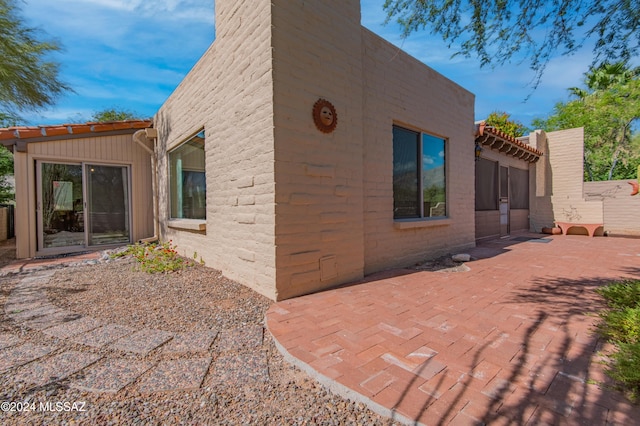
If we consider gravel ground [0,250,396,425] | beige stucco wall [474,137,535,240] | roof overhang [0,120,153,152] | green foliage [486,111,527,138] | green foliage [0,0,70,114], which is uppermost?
green foliage [486,111,527,138]

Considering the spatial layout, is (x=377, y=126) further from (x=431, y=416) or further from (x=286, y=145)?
(x=431, y=416)

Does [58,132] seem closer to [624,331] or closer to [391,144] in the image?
[391,144]

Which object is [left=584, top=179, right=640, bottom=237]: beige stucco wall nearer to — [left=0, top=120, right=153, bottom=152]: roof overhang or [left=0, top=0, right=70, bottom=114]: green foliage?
[left=0, top=120, right=153, bottom=152]: roof overhang

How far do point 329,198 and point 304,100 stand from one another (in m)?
1.22

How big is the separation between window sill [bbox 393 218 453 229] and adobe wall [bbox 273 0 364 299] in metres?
1.08

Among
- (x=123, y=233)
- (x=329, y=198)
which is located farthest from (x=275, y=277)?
(x=123, y=233)

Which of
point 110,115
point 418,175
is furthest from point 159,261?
point 110,115

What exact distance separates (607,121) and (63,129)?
83.2 feet

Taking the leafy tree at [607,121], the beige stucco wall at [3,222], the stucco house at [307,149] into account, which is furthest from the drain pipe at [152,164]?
the leafy tree at [607,121]

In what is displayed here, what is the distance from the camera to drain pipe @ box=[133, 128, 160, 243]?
24.1ft

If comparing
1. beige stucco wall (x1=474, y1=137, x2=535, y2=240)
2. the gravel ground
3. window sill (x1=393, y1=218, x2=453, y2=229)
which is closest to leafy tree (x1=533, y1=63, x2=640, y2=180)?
beige stucco wall (x1=474, y1=137, x2=535, y2=240)

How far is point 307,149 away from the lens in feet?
11.3

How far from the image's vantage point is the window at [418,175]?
203 inches

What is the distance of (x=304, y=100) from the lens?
3.44 meters
